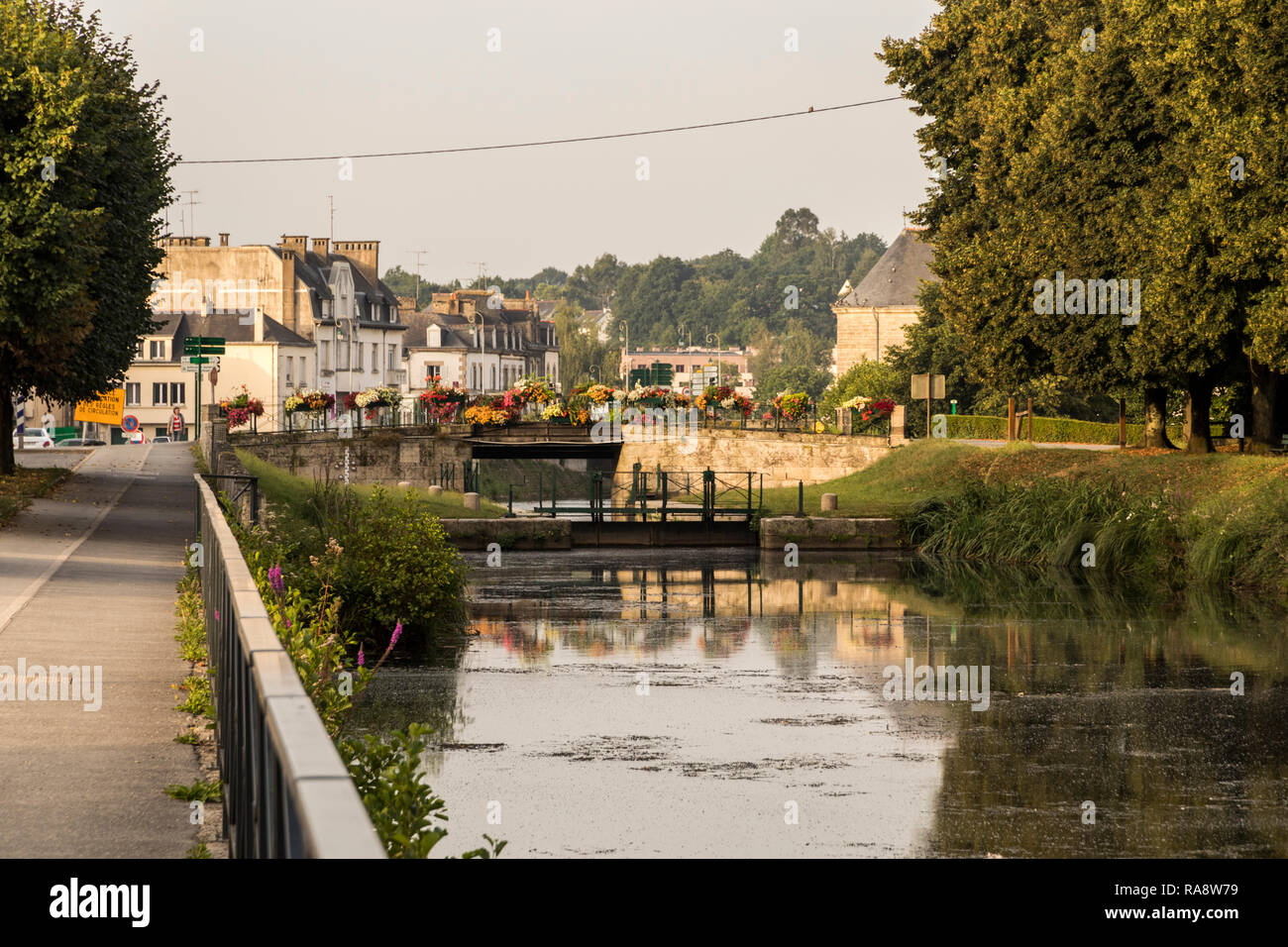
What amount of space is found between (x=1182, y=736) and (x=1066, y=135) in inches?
986

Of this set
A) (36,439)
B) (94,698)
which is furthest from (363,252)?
(94,698)

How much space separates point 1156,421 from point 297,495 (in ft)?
71.2

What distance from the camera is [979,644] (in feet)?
70.9

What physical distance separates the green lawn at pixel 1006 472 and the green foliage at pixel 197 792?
26143 mm

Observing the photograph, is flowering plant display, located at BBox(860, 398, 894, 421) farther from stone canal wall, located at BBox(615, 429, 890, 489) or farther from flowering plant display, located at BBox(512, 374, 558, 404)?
flowering plant display, located at BBox(512, 374, 558, 404)

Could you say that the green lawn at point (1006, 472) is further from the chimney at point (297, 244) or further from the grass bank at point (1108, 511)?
the chimney at point (297, 244)

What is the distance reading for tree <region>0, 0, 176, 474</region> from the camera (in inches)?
987

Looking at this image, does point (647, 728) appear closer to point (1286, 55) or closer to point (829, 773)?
point (829, 773)

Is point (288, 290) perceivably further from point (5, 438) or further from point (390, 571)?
point (390, 571)

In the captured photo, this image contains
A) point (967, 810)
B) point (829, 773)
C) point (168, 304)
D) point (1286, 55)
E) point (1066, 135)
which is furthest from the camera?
point (168, 304)

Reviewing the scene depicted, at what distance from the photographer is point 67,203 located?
86.4 ft

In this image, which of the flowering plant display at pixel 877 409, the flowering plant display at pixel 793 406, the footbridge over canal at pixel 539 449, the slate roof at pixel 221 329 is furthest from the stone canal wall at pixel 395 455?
the slate roof at pixel 221 329

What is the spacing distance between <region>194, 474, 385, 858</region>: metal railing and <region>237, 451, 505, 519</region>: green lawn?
43.6ft

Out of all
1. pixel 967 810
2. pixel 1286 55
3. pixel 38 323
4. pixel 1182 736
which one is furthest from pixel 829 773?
pixel 1286 55
